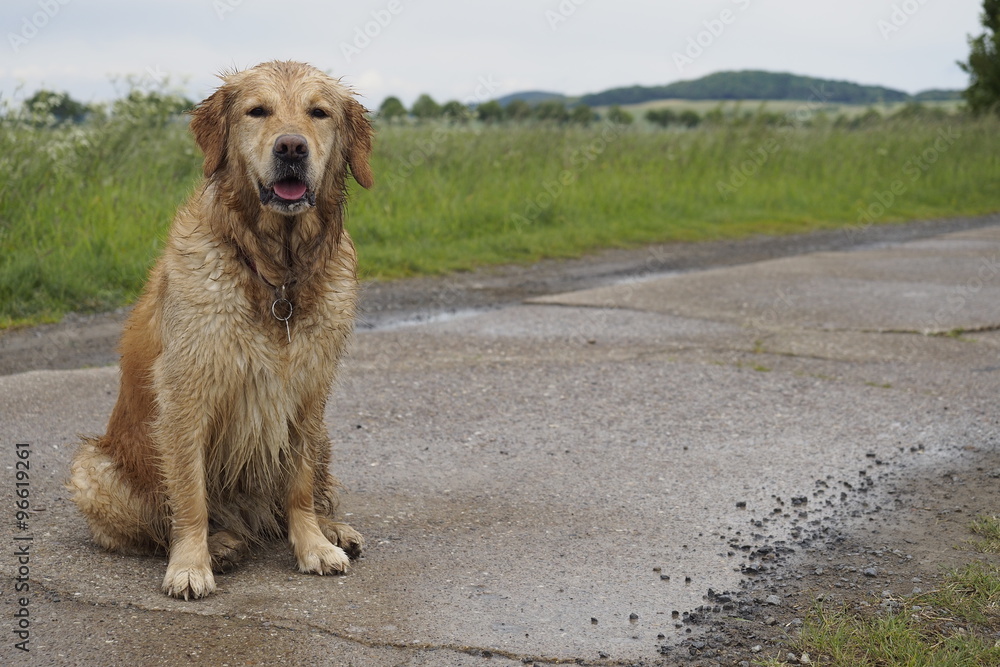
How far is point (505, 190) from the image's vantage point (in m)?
13.6

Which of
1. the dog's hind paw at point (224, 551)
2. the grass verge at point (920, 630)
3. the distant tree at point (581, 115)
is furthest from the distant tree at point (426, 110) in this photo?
the grass verge at point (920, 630)

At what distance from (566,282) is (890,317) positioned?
312 centimetres

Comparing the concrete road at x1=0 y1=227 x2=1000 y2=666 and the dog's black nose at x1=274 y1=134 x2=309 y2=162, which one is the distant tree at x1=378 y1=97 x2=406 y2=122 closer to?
the concrete road at x1=0 y1=227 x2=1000 y2=666

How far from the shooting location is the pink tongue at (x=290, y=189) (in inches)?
142

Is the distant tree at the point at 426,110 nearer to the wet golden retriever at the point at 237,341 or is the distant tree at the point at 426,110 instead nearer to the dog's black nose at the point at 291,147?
the wet golden retriever at the point at 237,341

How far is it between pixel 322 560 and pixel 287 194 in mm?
1339

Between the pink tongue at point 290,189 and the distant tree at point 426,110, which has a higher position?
the distant tree at point 426,110

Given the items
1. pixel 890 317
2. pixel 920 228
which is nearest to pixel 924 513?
pixel 890 317

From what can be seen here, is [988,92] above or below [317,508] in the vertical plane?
above

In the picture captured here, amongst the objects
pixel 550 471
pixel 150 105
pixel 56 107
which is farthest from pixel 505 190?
pixel 550 471

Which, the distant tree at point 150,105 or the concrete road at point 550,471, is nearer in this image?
the concrete road at point 550,471

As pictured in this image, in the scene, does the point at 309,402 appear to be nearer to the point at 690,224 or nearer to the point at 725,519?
the point at 725,519

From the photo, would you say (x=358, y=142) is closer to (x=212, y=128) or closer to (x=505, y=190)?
(x=212, y=128)

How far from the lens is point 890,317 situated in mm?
8766
